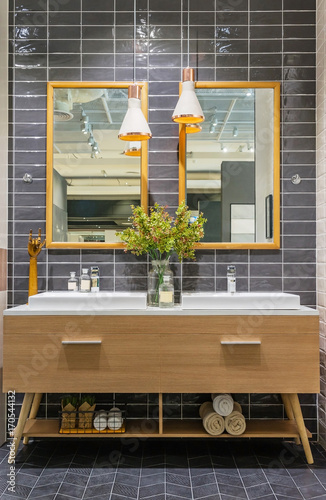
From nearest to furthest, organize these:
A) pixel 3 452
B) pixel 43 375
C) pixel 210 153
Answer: pixel 43 375
pixel 3 452
pixel 210 153

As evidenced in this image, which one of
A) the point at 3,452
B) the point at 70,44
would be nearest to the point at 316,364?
the point at 3,452

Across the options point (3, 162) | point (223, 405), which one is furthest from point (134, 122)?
point (223, 405)

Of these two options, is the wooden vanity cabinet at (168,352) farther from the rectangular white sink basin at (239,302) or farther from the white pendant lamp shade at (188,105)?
the white pendant lamp shade at (188,105)

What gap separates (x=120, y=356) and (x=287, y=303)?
0.89 meters

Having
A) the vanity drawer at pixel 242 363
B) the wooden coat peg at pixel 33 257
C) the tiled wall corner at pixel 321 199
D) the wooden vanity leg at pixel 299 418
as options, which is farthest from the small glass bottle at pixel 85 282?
the tiled wall corner at pixel 321 199

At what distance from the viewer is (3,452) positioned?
8.01 feet

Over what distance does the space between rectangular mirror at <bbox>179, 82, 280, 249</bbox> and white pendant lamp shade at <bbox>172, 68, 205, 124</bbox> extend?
0.20m

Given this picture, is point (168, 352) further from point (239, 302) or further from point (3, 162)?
point (3, 162)

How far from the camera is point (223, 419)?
237cm

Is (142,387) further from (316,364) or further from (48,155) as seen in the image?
(48,155)

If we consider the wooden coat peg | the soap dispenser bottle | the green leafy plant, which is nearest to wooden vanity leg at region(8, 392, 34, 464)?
the wooden coat peg

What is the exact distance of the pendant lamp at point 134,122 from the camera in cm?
241

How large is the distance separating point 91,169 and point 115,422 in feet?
4.80

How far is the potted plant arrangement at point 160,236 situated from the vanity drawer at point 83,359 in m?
0.34
